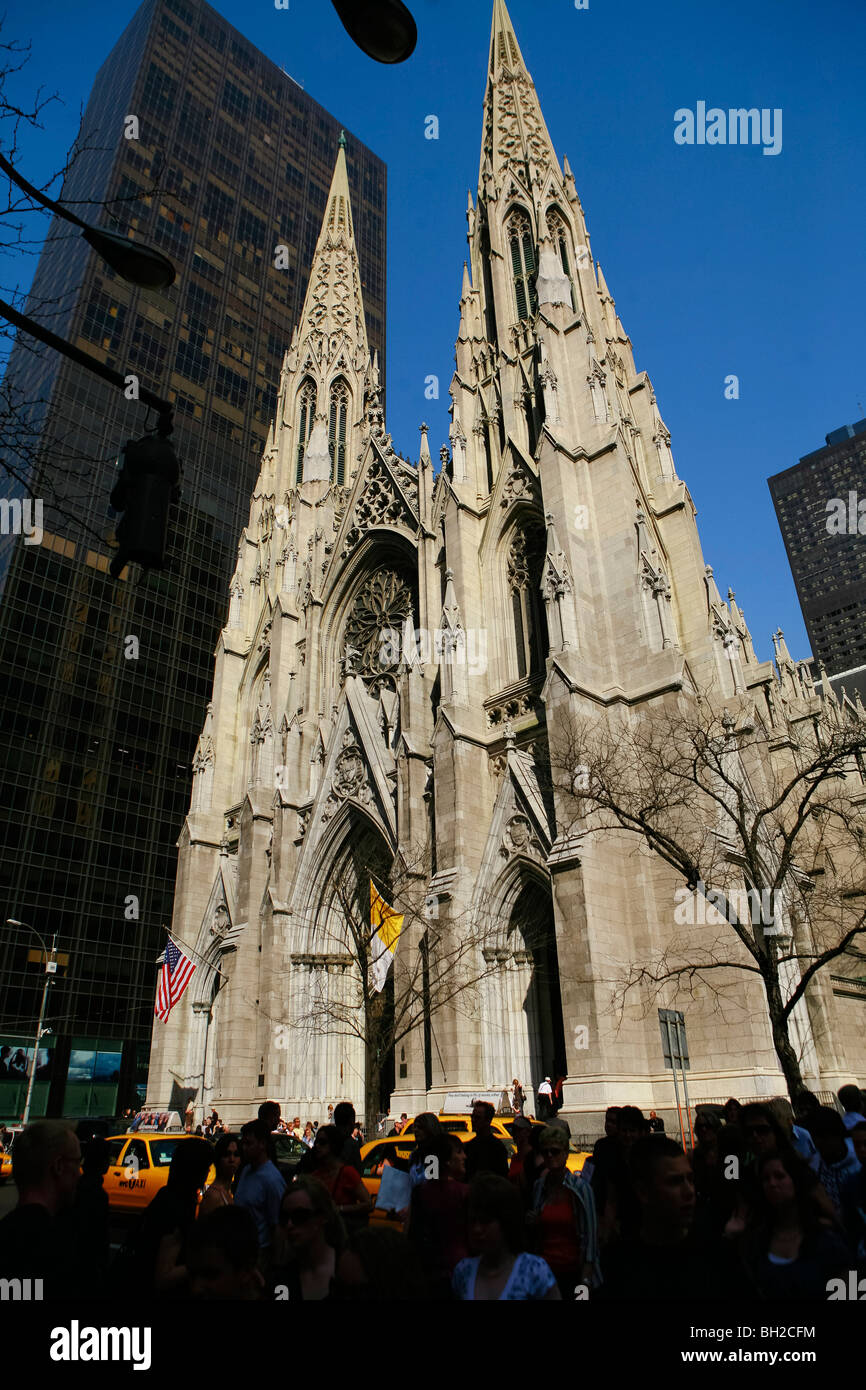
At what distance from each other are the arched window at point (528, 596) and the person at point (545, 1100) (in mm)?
10420

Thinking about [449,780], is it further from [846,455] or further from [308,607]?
[846,455]

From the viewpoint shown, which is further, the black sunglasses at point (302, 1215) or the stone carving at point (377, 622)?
the stone carving at point (377, 622)

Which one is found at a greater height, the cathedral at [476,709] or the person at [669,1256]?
the cathedral at [476,709]

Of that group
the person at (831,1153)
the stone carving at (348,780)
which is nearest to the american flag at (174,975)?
the stone carving at (348,780)

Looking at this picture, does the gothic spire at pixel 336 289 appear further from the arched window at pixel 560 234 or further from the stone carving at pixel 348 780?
the stone carving at pixel 348 780

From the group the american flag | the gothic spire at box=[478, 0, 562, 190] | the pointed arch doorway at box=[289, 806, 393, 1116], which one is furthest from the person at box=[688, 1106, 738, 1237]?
the gothic spire at box=[478, 0, 562, 190]

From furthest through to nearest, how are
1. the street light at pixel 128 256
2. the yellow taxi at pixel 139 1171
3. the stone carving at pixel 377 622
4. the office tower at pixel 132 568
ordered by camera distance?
the office tower at pixel 132 568 → the stone carving at pixel 377 622 → the yellow taxi at pixel 139 1171 → the street light at pixel 128 256

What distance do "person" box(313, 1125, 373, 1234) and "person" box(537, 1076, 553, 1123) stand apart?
42.2ft

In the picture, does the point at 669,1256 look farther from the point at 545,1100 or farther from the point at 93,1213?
the point at 545,1100

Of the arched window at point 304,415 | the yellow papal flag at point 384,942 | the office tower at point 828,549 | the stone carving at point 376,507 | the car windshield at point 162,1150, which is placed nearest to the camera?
the car windshield at point 162,1150

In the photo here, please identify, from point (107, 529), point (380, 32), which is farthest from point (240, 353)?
point (380, 32)

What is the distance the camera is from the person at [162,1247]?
4004mm

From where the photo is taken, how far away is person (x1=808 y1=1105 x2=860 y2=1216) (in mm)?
5547

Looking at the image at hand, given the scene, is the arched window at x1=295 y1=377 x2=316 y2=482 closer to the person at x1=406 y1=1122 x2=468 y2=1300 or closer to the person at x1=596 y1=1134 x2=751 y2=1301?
the person at x1=406 y1=1122 x2=468 y2=1300
